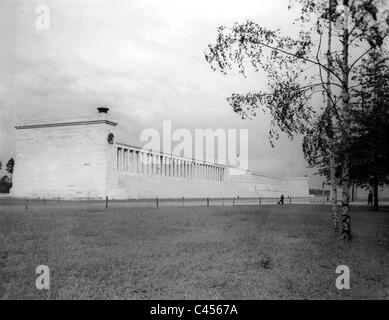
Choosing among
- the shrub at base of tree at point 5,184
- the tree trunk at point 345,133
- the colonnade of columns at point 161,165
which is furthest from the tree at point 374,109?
the shrub at base of tree at point 5,184

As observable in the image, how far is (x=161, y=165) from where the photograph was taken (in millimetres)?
83438

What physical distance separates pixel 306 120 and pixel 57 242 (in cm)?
996

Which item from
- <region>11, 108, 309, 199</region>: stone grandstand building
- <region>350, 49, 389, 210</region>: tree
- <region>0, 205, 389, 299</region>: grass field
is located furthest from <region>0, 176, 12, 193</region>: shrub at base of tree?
<region>350, 49, 389, 210</region>: tree

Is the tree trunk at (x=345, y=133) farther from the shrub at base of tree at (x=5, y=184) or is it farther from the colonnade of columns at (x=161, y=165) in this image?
the shrub at base of tree at (x=5, y=184)

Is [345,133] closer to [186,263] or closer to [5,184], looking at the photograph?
[186,263]

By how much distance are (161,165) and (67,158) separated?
109 feet

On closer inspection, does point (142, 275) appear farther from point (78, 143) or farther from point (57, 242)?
point (78, 143)

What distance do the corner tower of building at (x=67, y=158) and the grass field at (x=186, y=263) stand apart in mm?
35692

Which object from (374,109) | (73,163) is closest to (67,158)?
(73,163)

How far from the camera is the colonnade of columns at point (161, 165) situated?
222 feet

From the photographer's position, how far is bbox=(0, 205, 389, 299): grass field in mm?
6742

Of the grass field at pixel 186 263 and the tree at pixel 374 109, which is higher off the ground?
the tree at pixel 374 109

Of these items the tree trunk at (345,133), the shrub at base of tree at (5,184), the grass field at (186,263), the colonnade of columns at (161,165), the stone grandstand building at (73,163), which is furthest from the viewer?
the shrub at base of tree at (5,184)
